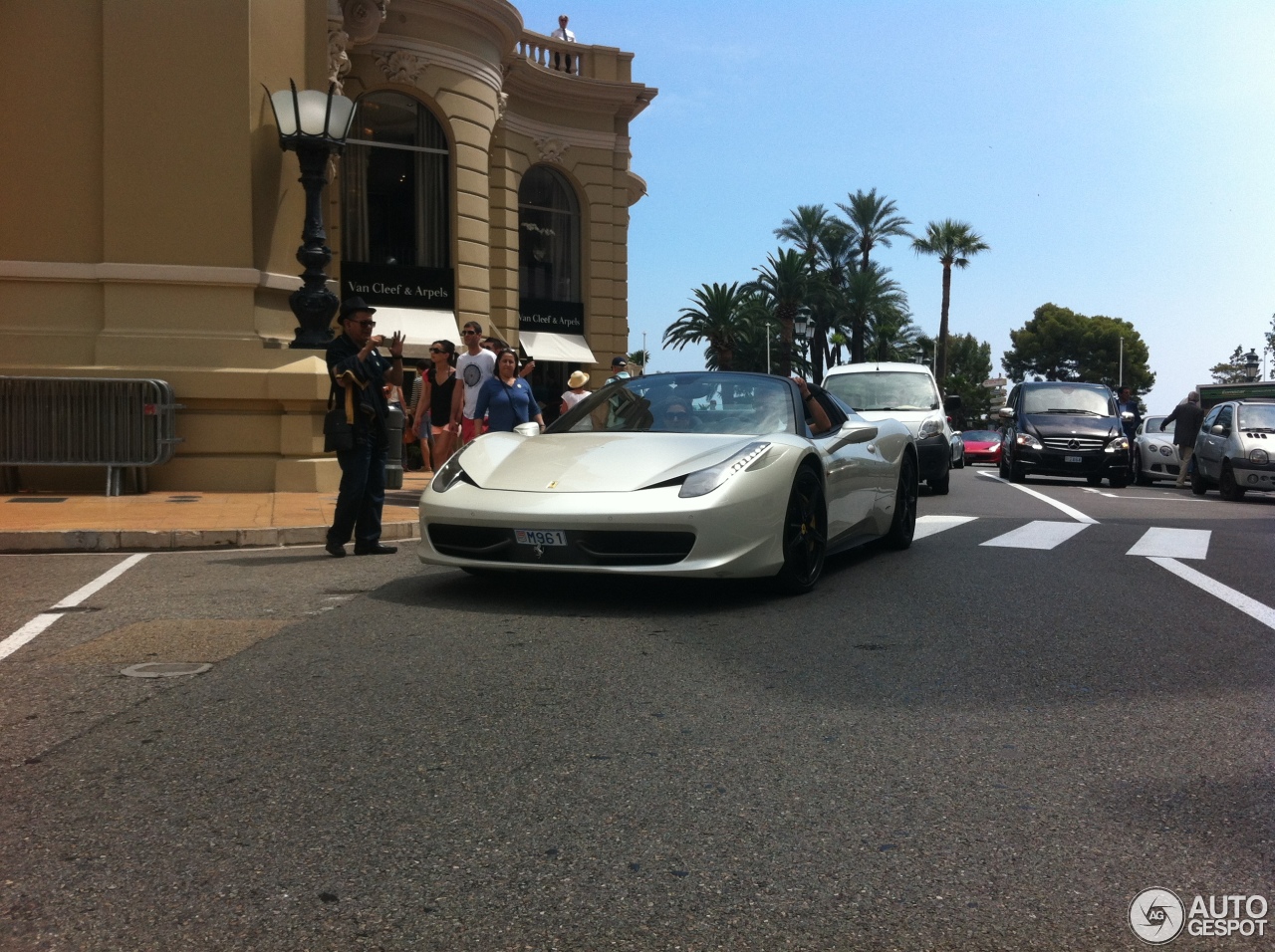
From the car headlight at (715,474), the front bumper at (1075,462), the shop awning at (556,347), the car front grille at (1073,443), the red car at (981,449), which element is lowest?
the red car at (981,449)

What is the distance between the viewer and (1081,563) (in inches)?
340

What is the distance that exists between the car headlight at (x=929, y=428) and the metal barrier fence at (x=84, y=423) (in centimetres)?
876

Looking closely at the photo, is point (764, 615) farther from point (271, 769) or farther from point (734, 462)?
point (271, 769)

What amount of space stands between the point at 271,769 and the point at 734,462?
11.3 feet

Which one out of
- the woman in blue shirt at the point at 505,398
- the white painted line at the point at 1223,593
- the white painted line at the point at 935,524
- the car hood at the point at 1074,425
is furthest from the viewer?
the car hood at the point at 1074,425

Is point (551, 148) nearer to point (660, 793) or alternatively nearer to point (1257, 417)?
point (1257, 417)

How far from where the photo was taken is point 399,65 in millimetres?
23922

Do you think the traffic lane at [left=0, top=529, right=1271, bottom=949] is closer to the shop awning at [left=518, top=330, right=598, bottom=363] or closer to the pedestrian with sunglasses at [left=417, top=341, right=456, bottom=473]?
the pedestrian with sunglasses at [left=417, top=341, right=456, bottom=473]

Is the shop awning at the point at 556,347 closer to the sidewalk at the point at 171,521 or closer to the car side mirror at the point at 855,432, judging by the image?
the sidewalk at the point at 171,521

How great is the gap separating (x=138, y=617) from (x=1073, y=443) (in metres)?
17.3

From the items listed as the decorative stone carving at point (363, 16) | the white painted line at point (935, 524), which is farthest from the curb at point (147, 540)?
the decorative stone carving at point (363, 16)

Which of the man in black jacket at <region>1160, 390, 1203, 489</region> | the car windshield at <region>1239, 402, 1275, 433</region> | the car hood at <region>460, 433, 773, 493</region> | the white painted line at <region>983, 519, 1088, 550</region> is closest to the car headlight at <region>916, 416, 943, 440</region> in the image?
the white painted line at <region>983, 519, 1088, 550</region>

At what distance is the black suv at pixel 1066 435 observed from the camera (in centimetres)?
2062

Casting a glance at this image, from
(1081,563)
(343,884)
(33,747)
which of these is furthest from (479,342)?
(343,884)
